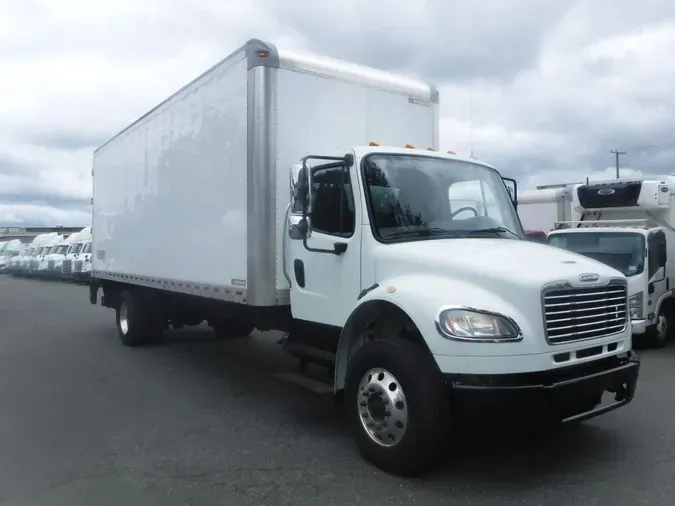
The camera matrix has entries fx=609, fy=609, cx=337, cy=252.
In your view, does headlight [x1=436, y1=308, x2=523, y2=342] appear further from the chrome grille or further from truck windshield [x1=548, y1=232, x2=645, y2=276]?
truck windshield [x1=548, y1=232, x2=645, y2=276]

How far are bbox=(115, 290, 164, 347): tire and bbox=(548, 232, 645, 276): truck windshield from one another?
707cm

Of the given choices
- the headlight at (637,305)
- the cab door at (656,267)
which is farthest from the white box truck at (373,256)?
the cab door at (656,267)

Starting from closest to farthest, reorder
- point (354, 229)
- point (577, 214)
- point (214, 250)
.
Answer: point (354, 229), point (214, 250), point (577, 214)

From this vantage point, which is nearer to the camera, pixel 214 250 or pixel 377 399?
pixel 377 399

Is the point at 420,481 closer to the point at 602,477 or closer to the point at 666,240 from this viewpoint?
the point at 602,477

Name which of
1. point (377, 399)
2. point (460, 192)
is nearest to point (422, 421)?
point (377, 399)

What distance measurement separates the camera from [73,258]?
29891 mm

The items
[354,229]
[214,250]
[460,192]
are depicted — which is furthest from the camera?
[214,250]

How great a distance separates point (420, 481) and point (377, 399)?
64cm

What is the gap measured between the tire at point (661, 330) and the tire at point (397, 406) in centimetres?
717

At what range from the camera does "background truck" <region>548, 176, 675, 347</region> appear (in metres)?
9.70

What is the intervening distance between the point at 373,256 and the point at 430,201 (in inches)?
29.1

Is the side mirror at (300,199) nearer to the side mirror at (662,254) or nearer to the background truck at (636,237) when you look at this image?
the background truck at (636,237)

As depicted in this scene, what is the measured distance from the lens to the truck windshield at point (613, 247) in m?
9.78
